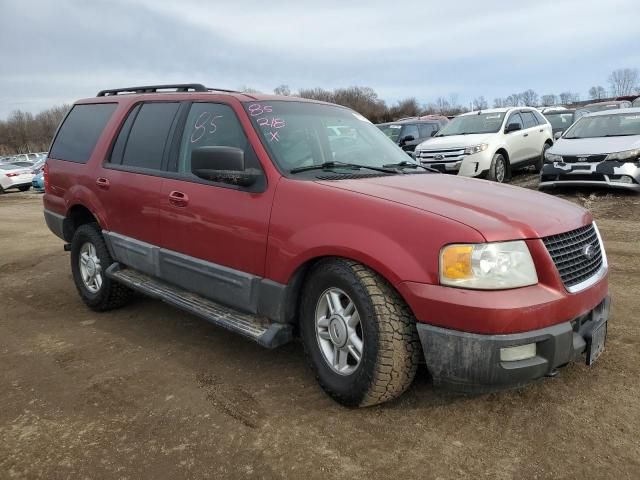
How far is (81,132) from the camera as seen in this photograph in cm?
510

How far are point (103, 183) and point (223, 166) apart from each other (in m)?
1.90

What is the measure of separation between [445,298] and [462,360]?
1.01ft

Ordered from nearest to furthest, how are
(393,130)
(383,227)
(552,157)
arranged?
(383,227) → (552,157) → (393,130)

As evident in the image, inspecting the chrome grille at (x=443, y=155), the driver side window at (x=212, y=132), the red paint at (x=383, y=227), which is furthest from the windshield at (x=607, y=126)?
the driver side window at (x=212, y=132)

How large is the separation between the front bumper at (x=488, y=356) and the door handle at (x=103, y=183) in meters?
3.07

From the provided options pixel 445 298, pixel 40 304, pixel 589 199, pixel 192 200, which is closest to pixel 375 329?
pixel 445 298

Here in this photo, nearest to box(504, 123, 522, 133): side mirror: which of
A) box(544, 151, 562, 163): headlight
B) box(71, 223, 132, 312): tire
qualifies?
box(544, 151, 562, 163): headlight

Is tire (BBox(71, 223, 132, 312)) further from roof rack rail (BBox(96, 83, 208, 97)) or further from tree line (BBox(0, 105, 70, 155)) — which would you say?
tree line (BBox(0, 105, 70, 155))

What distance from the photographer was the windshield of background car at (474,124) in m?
11.7

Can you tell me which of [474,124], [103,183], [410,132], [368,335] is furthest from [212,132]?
[410,132]

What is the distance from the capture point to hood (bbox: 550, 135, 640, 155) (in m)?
9.06

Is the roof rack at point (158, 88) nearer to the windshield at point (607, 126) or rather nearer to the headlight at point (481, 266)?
the headlight at point (481, 266)

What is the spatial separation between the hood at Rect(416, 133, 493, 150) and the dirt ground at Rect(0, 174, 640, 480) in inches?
278

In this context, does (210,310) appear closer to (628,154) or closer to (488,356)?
(488,356)
